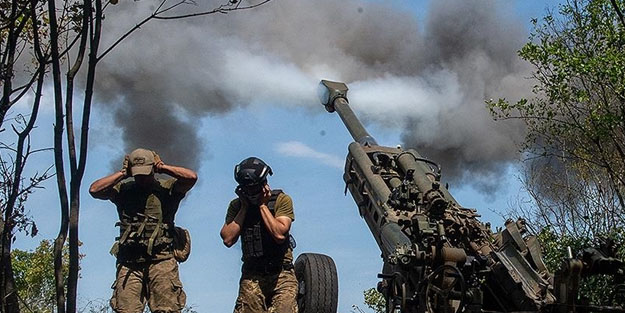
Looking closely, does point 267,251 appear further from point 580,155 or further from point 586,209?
point 586,209

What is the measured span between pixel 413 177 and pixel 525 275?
2.05m

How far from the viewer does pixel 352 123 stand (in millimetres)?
Result: 10719

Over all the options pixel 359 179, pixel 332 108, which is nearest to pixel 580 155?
pixel 332 108

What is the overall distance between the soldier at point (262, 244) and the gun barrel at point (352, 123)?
3509 millimetres

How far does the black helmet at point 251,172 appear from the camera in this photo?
6.54 meters

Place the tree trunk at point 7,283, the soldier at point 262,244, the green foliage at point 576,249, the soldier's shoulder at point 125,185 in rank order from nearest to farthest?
the soldier at point 262,244, the soldier's shoulder at point 125,185, the tree trunk at point 7,283, the green foliage at point 576,249

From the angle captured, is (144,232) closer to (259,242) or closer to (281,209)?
(259,242)

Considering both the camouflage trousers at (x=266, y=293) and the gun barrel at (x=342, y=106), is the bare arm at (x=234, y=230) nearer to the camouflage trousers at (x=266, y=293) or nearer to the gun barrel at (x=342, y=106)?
the camouflage trousers at (x=266, y=293)

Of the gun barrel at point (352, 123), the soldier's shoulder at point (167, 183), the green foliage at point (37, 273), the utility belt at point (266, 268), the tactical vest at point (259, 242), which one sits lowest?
the utility belt at point (266, 268)

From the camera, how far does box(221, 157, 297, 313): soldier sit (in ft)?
21.8

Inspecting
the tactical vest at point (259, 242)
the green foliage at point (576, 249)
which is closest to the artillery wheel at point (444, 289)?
the tactical vest at point (259, 242)

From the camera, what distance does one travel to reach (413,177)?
29.4 feet

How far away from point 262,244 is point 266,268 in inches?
7.4

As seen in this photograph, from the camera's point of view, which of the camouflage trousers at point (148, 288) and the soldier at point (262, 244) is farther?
the camouflage trousers at point (148, 288)
